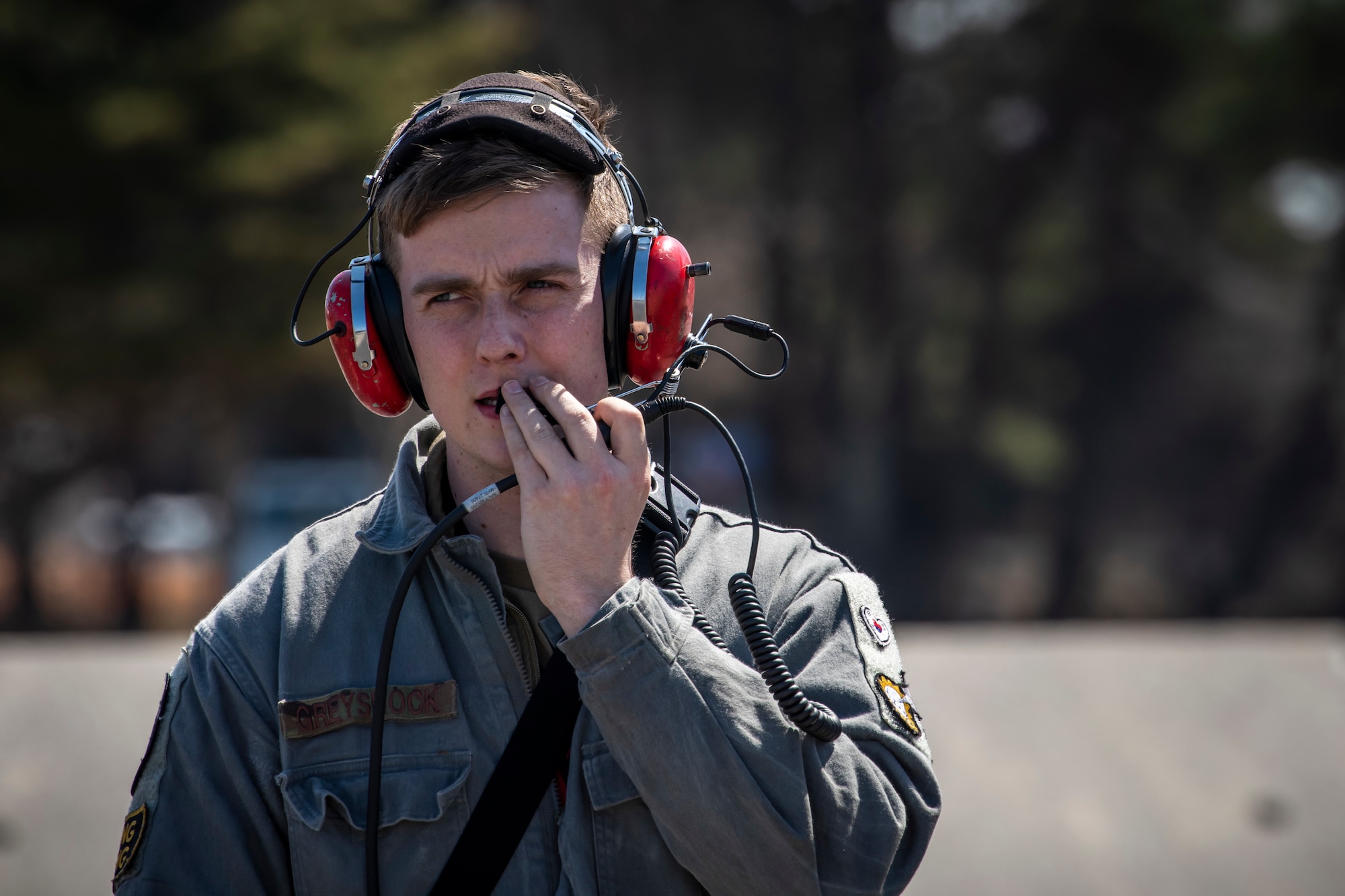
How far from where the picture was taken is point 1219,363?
16703 millimetres

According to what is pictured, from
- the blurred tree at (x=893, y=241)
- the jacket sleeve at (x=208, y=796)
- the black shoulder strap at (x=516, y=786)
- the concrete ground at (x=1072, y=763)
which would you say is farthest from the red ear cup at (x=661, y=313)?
the blurred tree at (x=893, y=241)

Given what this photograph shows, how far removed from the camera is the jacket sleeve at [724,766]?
155cm

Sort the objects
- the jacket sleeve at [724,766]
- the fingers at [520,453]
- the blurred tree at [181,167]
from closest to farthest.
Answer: the jacket sleeve at [724,766]
the fingers at [520,453]
the blurred tree at [181,167]

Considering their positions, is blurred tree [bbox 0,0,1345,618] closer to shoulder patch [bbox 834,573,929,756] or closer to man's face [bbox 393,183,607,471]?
man's face [bbox 393,183,607,471]

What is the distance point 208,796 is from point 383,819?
0.26m

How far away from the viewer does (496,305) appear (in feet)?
5.93

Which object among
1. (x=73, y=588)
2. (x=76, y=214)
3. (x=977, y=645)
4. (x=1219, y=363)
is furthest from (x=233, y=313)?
(x=1219, y=363)

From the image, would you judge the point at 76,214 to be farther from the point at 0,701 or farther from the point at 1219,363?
the point at 1219,363

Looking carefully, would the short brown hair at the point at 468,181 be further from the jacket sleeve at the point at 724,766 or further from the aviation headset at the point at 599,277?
the jacket sleeve at the point at 724,766

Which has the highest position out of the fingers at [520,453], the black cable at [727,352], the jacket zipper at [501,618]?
the black cable at [727,352]

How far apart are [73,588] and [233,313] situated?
22.5 ft

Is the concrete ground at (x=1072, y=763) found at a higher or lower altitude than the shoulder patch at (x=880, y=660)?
lower

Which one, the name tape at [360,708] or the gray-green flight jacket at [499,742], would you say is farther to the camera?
the name tape at [360,708]

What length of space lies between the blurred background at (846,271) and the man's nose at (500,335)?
10.2m
